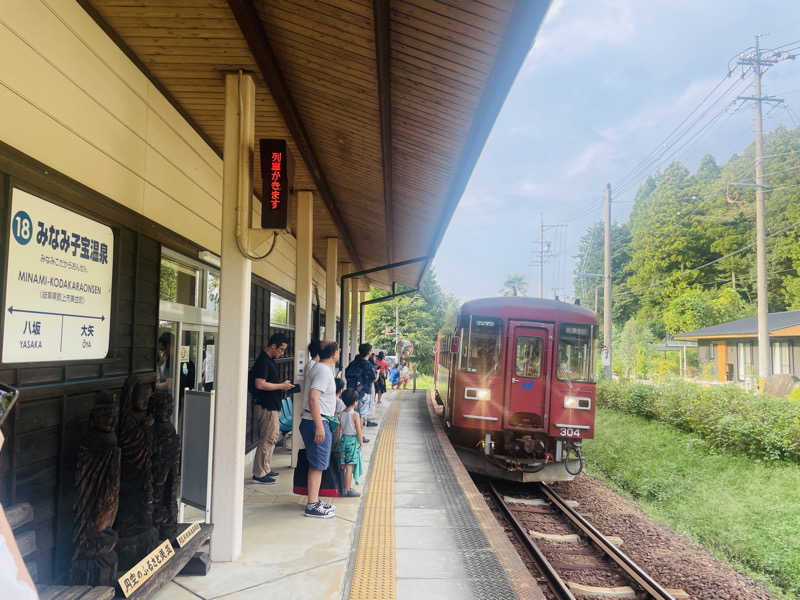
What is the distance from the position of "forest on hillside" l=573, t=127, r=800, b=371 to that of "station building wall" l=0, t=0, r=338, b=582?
34171 mm

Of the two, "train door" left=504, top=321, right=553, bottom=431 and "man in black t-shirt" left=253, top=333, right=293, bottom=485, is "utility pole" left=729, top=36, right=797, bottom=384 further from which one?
"man in black t-shirt" left=253, top=333, right=293, bottom=485

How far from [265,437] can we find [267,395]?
49 centimetres

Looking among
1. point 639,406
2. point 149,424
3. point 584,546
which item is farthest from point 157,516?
point 639,406

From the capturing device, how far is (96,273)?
3.43 m

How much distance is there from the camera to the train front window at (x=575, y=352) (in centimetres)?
817

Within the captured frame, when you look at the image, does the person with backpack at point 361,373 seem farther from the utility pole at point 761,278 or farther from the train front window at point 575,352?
the utility pole at point 761,278

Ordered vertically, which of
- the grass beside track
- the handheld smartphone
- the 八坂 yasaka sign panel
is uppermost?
the 八坂 yasaka sign panel

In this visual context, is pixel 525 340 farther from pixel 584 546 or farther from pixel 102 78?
pixel 102 78

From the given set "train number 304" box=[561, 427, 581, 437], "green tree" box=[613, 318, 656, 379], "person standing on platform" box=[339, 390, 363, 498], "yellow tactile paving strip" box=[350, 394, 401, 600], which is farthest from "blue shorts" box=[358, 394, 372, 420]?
"green tree" box=[613, 318, 656, 379]

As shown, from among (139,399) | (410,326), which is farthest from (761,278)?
(410,326)

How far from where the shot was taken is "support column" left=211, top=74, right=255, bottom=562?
3973 millimetres

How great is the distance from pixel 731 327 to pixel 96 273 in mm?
30851

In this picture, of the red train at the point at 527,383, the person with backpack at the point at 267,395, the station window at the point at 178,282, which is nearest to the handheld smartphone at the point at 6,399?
the station window at the point at 178,282

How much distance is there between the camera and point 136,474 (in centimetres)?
323
